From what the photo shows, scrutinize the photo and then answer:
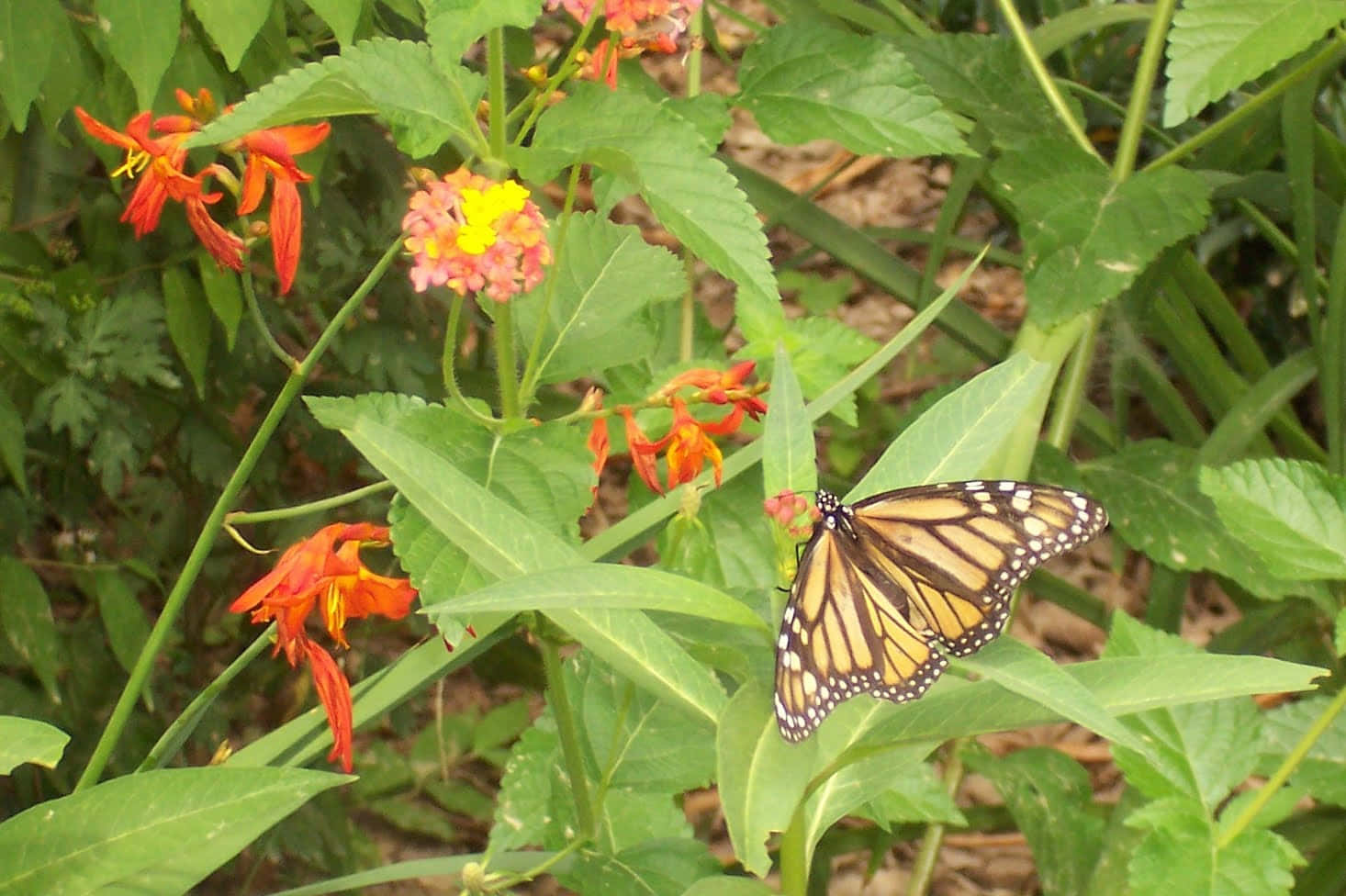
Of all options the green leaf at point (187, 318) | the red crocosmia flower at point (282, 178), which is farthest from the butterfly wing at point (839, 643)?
the green leaf at point (187, 318)

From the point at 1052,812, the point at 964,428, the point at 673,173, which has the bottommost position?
the point at 1052,812

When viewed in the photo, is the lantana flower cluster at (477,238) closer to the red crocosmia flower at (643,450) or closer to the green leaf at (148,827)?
the red crocosmia flower at (643,450)

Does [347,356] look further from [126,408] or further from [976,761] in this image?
[976,761]

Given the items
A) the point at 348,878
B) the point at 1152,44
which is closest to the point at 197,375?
the point at 348,878

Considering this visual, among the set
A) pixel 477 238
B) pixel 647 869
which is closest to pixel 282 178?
pixel 477 238

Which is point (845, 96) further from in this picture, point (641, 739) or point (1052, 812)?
point (1052, 812)

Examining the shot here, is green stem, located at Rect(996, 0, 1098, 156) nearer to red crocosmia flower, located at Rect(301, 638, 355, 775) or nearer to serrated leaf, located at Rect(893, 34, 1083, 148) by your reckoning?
serrated leaf, located at Rect(893, 34, 1083, 148)
